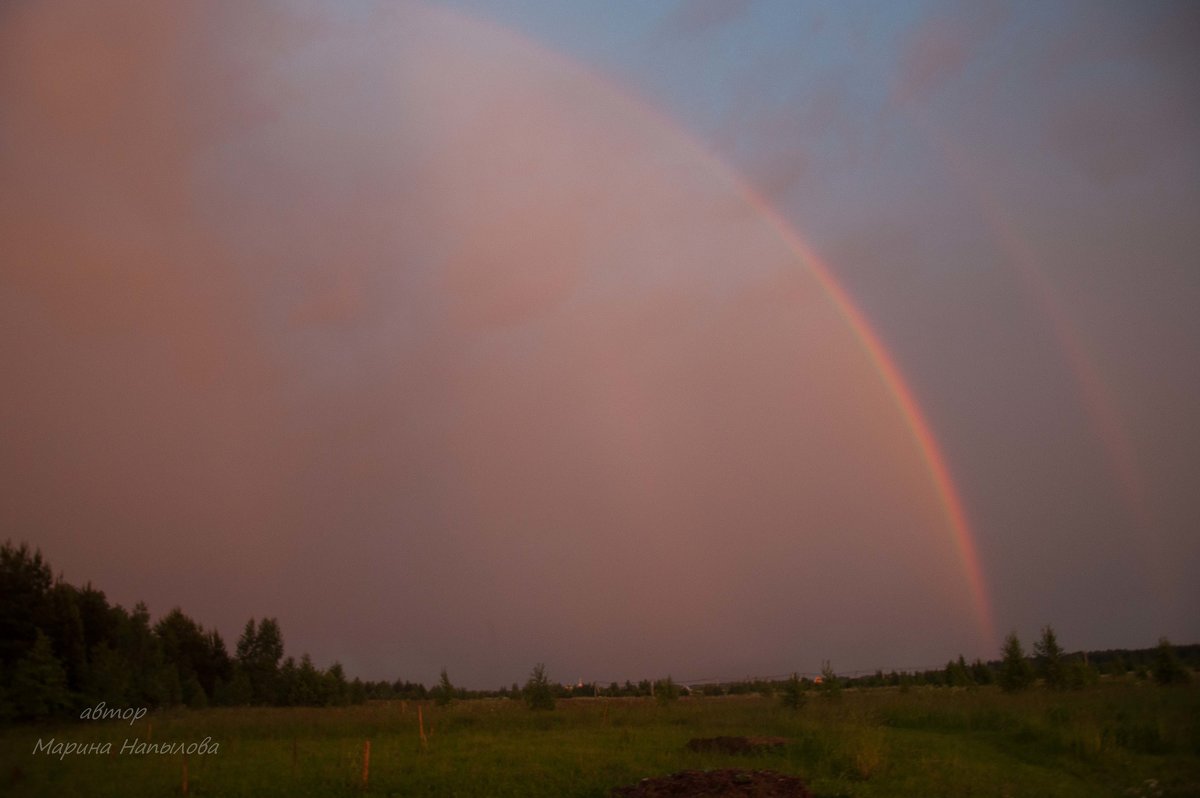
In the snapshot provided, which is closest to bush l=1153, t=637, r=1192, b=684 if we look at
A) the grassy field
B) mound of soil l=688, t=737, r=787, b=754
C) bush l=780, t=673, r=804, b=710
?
the grassy field

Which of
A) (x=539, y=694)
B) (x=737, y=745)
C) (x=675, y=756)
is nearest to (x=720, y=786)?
(x=675, y=756)

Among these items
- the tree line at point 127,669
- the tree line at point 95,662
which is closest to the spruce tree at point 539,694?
the tree line at point 127,669

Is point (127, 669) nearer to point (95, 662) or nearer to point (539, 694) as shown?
point (95, 662)

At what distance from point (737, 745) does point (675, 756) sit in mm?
1797

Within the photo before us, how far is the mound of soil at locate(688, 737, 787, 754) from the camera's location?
70.3ft

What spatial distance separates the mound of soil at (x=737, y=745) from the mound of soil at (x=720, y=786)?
18.7 feet

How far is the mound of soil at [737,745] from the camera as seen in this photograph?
2144cm

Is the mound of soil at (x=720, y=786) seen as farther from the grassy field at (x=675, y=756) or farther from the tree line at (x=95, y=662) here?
the tree line at (x=95, y=662)

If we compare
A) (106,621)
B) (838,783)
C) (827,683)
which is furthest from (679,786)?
(106,621)

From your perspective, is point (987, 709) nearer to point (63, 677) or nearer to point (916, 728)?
point (916, 728)

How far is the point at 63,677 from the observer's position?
1507 inches

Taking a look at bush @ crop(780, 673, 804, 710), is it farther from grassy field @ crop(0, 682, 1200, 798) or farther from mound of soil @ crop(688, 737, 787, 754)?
mound of soil @ crop(688, 737, 787, 754)

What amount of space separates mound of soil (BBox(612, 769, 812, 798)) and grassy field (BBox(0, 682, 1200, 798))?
1.54 m

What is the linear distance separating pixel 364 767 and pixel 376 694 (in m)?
79.6
